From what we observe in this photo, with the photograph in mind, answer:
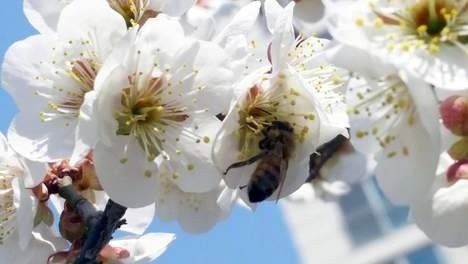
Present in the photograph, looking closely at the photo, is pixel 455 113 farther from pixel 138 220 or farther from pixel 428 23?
pixel 138 220

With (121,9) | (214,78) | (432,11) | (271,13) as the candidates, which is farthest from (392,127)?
(121,9)

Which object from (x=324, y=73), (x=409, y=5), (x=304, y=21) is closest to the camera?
(x=409, y=5)

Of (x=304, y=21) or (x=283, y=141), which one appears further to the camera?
(x=304, y=21)

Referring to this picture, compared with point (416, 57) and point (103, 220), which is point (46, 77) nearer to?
point (103, 220)

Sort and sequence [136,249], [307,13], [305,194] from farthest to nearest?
[305,194]
[307,13]
[136,249]

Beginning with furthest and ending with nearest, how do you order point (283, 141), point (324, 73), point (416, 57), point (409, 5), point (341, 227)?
point (341, 227) < point (324, 73) < point (283, 141) < point (409, 5) < point (416, 57)

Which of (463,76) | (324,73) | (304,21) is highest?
(463,76)

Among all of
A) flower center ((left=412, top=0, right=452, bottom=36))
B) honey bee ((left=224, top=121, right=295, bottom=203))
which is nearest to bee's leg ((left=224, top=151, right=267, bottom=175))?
honey bee ((left=224, top=121, right=295, bottom=203))

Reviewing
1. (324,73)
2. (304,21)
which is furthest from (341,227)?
Result: (324,73)

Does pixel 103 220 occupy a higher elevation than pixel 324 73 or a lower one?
lower
